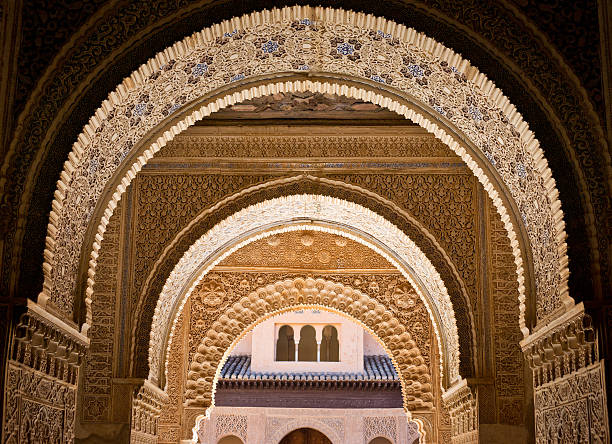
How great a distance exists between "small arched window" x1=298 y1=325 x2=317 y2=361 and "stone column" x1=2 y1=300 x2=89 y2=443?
13558 millimetres

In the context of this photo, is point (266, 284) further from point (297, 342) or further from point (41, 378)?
point (297, 342)

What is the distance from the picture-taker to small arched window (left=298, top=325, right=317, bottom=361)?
1806 cm

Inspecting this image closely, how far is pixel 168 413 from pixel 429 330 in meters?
2.91

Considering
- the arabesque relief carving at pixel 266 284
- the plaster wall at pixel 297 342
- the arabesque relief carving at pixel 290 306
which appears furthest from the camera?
the plaster wall at pixel 297 342

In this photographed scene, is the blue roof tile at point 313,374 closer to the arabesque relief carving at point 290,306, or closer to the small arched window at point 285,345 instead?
the small arched window at point 285,345

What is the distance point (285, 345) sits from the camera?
18172 mm

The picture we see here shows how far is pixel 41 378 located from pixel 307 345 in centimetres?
1421

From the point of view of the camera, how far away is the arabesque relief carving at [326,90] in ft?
13.9

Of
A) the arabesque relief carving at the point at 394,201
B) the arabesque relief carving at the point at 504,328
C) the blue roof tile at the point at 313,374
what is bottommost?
the arabesque relief carving at the point at 504,328

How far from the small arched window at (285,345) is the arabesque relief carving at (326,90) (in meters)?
13.1

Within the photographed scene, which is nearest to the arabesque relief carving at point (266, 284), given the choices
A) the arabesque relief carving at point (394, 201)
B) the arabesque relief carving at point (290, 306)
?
the arabesque relief carving at point (290, 306)

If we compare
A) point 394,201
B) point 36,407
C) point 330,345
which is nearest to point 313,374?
point 330,345

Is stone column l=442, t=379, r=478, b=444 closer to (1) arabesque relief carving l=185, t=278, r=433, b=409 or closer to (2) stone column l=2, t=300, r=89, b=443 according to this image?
Answer: (1) arabesque relief carving l=185, t=278, r=433, b=409

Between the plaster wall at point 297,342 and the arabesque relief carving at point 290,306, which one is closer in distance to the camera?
the arabesque relief carving at point 290,306
